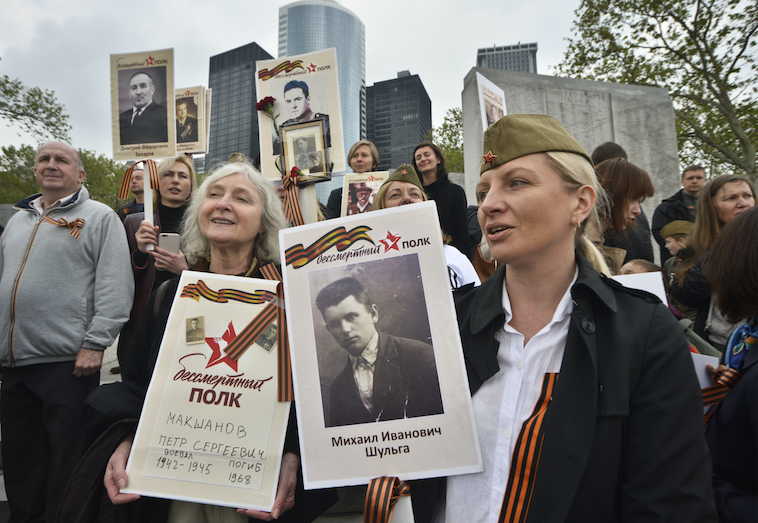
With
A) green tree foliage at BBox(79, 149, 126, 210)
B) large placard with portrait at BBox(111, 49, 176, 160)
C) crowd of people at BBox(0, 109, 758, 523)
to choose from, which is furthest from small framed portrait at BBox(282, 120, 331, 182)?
green tree foliage at BBox(79, 149, 126, 210)

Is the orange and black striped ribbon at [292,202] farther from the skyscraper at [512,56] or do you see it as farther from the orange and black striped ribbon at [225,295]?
the skyscraper at [512,56]

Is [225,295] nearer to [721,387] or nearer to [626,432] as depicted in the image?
[626,432]

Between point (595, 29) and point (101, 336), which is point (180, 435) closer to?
point (101, 336)

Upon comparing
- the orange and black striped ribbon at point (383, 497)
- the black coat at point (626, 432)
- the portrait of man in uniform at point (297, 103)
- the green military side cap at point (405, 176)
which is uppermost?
the portrait of man in uniform at point (297, 103)

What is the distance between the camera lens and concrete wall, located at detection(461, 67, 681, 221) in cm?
856

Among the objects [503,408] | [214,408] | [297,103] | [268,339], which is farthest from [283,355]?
[297,103]

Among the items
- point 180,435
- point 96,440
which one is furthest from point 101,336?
point 180,435

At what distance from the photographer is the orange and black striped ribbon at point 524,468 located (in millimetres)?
1132

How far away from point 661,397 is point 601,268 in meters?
0.62

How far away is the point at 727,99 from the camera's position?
17.5m

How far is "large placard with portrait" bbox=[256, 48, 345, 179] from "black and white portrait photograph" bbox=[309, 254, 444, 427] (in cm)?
157

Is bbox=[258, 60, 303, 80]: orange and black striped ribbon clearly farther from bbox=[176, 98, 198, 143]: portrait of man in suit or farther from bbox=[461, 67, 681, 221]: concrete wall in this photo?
bbox=[461, 67, 681, 221]: concrete wall

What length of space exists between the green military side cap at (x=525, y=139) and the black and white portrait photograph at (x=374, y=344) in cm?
44

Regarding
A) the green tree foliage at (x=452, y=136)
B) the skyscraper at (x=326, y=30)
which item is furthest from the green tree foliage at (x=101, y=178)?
the skyscraper at (x=326, y=30)
